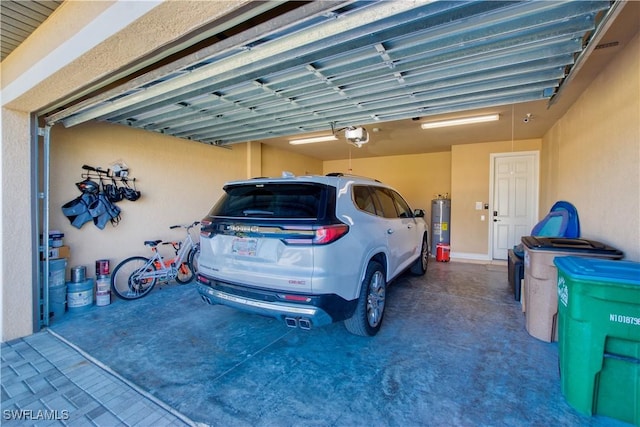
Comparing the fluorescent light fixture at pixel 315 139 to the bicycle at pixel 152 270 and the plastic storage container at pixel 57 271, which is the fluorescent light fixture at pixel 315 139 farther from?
the plastic storage container at pixel 57 271

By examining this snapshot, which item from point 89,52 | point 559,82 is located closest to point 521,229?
point 559,82

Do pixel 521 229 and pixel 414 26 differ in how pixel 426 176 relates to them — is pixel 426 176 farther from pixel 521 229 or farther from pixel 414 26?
pixel 414 26

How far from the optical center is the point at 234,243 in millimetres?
2510

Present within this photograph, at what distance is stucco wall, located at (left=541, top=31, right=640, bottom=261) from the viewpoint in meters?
2.32

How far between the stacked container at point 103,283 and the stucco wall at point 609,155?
5.85m

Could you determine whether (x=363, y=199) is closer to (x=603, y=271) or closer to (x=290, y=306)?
(x=290, y=306)

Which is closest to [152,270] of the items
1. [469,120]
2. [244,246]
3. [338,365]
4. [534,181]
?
[244,246]

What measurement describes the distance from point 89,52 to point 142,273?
10.9ft

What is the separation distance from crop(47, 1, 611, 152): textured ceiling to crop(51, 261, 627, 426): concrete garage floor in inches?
97.2

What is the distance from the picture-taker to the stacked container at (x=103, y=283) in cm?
391

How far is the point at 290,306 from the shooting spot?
2229 millimetres

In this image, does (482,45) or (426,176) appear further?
(426,176)

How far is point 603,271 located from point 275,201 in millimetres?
2353

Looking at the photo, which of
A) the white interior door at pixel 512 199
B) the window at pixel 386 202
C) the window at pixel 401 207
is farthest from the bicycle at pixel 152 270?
the white interior door at pixel 512 199
